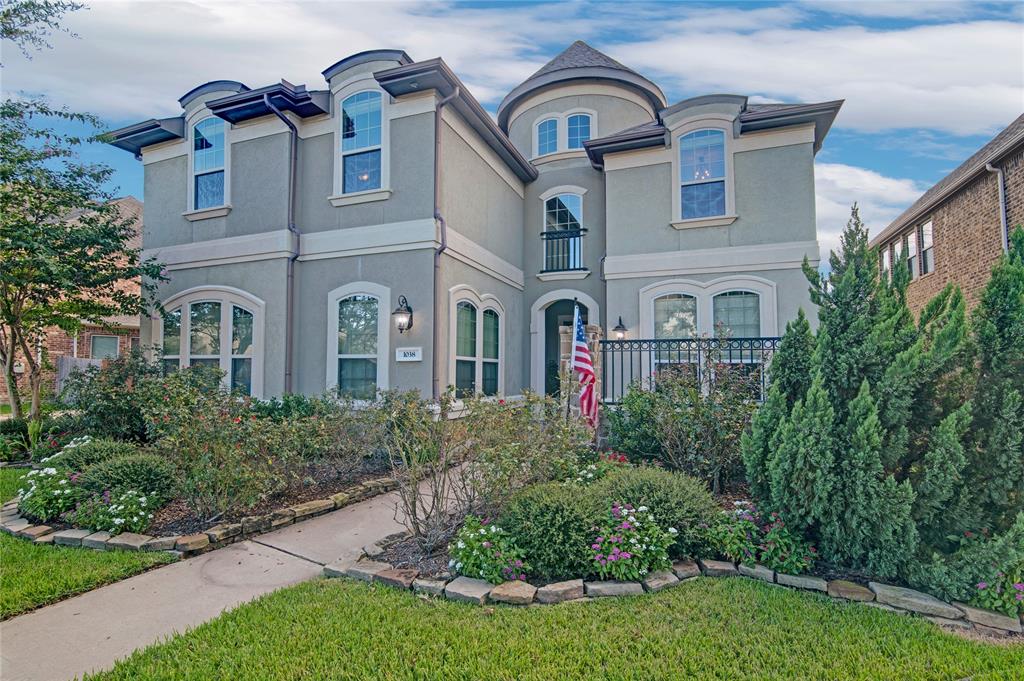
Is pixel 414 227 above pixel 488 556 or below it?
above

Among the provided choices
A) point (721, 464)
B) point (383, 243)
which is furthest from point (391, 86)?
point (721, 464)

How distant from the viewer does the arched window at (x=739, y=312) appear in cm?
970

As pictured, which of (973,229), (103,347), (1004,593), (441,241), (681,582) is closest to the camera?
(1004,593)

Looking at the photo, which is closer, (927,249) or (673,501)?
(673,501)

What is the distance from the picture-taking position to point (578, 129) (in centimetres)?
1221

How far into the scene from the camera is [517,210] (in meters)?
11.9

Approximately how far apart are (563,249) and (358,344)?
17.9ft

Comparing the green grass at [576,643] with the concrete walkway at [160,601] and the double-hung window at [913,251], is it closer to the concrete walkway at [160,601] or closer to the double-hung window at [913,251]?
the concrete walkway at [160,601]

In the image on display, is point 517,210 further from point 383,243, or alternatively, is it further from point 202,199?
point 202,199

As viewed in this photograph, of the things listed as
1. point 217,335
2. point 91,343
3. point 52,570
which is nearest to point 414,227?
point 217,335

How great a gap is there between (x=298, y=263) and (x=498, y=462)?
666 cm

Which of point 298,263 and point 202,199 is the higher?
point 202,199

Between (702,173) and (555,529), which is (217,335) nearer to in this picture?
(555,529)

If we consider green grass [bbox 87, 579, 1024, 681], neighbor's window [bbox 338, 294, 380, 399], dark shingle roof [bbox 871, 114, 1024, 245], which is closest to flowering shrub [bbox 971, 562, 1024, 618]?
green grass [bbox 87, 579, 1024, 681]
